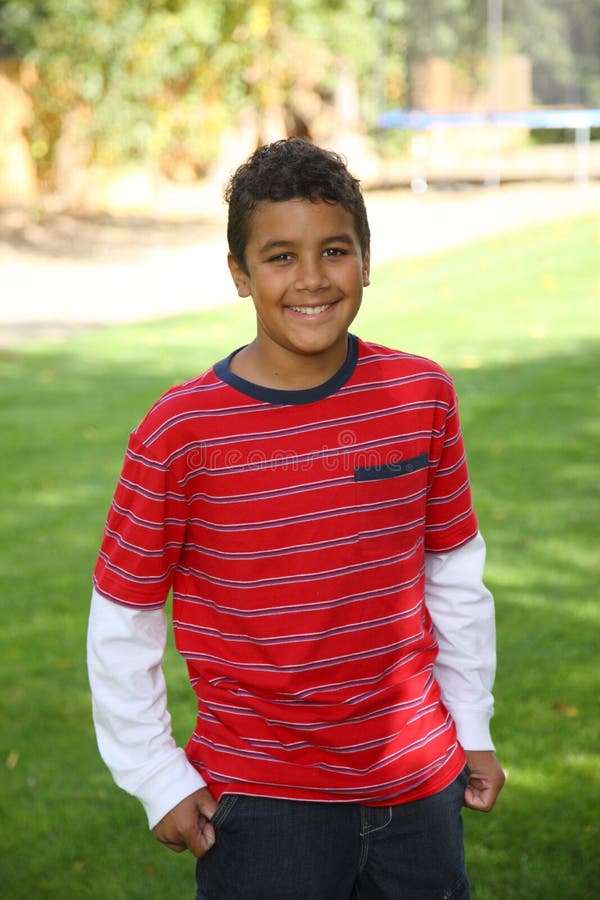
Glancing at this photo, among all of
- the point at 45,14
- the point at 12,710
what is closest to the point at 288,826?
the point at 12,710

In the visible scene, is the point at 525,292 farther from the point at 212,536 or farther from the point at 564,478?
the point at 212,536

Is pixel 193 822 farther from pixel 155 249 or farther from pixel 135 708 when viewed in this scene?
pixel 155 249

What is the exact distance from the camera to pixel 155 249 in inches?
604

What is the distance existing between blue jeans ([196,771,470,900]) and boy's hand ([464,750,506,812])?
10 centimetres

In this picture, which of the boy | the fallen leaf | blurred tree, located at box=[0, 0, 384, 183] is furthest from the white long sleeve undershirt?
blurred tree, located at box=[0, 0, 384, 183]

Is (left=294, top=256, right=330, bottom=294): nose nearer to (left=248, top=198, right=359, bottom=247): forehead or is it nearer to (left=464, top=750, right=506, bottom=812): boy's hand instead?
(left=248, top=198, right=359, bottom=247): forehead

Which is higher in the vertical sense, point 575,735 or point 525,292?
point 575,735

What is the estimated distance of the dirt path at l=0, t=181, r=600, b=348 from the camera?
37.4 ft

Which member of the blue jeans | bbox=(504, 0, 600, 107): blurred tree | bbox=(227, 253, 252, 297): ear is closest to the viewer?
the blue jeans

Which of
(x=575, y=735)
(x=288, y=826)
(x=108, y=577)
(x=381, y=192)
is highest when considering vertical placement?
(x=108, y=577)

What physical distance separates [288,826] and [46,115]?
1589 cm

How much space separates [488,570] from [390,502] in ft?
9.83

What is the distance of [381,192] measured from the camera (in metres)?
19.0

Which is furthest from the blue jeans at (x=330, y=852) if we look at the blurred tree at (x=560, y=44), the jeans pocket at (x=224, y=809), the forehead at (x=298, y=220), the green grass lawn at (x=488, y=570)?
the blurred tree at (x=560, y=44)
